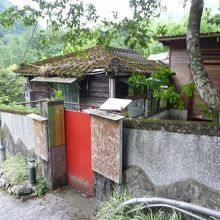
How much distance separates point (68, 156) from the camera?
5289 millimetres

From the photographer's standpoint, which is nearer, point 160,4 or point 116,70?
point 160,4

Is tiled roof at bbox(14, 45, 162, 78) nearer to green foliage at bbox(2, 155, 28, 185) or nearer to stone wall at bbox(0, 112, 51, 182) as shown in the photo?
stone wall at bbox(0, 112, 51, 182)

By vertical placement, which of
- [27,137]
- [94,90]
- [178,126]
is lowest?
[27,137]

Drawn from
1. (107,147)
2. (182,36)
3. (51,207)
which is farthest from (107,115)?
(182,36)

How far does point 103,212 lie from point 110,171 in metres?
0.60

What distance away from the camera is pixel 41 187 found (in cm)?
518

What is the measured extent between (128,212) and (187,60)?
8.10 m

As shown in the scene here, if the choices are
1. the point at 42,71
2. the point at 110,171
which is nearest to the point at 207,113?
the point at 110,171

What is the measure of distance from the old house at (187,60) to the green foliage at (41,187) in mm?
5661

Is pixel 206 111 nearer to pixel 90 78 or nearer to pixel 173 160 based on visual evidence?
pixel 173 160

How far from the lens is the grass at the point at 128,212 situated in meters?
3.11

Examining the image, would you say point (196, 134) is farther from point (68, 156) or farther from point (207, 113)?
point (68, 156)

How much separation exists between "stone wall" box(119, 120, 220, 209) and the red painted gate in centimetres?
128

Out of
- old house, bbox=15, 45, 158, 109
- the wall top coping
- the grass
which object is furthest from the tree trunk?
old house, bbox=15, 45, 158, 109
